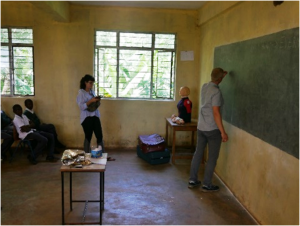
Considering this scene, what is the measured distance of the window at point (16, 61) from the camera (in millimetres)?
5688

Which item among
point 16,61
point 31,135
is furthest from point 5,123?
point 16,61

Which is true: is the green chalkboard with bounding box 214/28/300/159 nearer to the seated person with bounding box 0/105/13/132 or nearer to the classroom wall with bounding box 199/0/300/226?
the classroom wall with bounding box 199/0/300/226

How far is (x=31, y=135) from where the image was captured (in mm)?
4941

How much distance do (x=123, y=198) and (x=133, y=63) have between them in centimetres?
314

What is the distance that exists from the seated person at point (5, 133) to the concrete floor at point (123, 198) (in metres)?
0.34

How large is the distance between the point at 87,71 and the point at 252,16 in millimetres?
3573

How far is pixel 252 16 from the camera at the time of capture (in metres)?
3.38

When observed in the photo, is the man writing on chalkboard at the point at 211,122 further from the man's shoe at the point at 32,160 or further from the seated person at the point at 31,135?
the man's shoe at the point at 32,160

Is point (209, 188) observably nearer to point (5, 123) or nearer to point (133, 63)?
point (133, 63)

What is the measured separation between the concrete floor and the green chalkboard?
110 centimetres

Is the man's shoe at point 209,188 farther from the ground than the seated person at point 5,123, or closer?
closer

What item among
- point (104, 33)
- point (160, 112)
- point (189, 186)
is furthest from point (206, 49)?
point (189, 186)

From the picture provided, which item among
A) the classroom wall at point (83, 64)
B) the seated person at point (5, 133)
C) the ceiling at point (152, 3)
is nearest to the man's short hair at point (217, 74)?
the ceiling at point (152, 3)

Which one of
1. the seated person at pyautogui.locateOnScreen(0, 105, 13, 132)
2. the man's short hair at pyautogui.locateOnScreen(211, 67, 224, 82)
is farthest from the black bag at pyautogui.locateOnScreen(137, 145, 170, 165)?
the seated person at pyautogui.locateOnScreen(0, 105, 13, 132)
